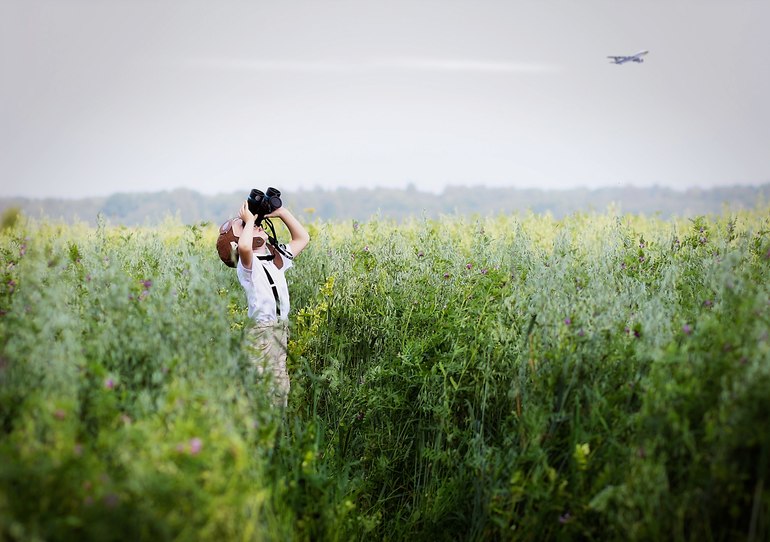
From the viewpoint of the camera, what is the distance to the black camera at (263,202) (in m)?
4.90

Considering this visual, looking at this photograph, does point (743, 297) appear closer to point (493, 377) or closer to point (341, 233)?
point (493, 377)

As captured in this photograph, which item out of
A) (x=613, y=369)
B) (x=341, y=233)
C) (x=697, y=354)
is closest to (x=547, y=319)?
(x=613, y=369)

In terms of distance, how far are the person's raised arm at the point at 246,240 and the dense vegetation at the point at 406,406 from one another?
652mm

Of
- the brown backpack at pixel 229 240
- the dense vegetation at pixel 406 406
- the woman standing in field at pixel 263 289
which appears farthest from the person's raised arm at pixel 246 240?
the dense vegetation at pixel 406 406

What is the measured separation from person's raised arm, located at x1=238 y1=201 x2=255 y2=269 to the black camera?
8cm

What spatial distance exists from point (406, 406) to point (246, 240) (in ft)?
5.77

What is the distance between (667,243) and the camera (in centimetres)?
633

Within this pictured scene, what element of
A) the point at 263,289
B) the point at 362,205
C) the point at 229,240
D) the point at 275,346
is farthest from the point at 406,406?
the point at 362,205

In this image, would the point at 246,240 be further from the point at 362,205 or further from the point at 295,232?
the point at 362,205

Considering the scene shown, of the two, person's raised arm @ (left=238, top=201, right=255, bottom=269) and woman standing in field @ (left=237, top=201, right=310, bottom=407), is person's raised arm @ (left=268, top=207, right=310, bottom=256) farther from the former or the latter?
person's raised arm @ (left=238, top=201, right=255, bottom=269)

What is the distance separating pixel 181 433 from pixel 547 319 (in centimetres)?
253

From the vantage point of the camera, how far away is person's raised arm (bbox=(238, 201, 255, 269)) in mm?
4676

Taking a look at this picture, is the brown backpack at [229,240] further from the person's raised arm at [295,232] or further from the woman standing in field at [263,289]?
the person's raised arm at [295,232]

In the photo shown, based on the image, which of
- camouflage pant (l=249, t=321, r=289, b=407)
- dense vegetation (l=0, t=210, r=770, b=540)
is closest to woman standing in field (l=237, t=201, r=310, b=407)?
camouflage pant (l=249, t=321, r=289, b=407)
